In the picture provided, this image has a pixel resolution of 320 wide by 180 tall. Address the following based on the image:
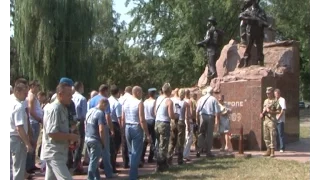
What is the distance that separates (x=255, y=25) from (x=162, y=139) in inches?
264

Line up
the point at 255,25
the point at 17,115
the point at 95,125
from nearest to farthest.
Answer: the point at 17,115 → the point at 95,125 → the point at 255,25

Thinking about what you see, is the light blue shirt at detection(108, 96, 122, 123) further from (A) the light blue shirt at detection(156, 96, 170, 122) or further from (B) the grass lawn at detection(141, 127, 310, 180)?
(B) the grass lawn at detection(141, 127, 310, 180)

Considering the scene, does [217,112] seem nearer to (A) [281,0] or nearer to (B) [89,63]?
(B) [89,63]

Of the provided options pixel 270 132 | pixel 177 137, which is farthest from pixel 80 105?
pixel 270 132

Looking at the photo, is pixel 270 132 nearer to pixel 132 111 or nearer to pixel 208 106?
pixel 208 106

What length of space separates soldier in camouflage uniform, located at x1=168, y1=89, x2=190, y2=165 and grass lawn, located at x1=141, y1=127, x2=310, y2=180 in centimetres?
37

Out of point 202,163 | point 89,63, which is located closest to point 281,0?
point 89,63

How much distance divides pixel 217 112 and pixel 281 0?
30214 mm

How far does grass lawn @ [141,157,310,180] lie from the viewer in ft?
30.0

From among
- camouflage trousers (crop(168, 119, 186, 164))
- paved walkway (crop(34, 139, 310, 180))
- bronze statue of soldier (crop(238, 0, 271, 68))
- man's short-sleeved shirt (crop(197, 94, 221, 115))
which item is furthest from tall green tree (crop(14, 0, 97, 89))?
camouflage trousers (crop(168, 119, 186, 164))

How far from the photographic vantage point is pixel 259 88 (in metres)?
13.4

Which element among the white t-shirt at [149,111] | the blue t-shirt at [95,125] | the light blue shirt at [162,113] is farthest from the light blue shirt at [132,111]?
the white t-shirt at [149,111]

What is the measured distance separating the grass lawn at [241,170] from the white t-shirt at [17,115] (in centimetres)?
313

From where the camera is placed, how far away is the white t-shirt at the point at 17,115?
6941 mm
